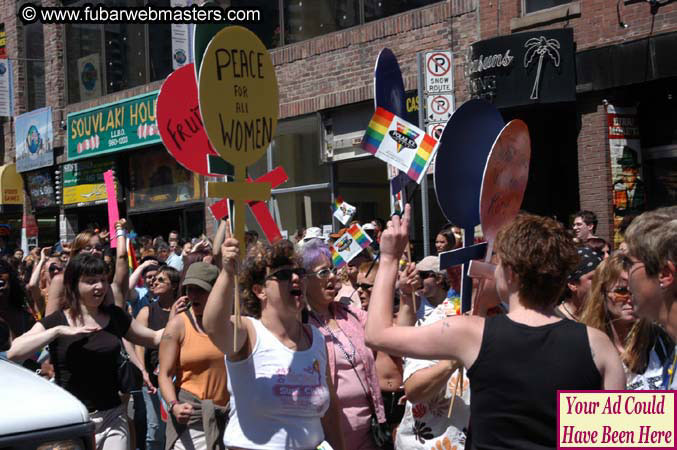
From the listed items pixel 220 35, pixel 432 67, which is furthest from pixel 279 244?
pixel 432 67

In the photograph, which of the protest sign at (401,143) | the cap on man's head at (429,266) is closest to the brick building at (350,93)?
the cap on man's head at (429,266)

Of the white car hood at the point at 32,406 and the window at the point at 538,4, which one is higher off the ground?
the window at the point at 538,4

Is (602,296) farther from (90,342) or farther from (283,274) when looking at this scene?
(90,342)

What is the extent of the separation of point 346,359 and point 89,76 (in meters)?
18.9

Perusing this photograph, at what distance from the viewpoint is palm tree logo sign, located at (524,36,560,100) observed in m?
11.7

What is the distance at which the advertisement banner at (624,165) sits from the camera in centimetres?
1161

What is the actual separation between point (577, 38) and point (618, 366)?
9623mm

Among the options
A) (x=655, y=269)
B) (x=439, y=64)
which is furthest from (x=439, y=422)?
(x=439, y=64)

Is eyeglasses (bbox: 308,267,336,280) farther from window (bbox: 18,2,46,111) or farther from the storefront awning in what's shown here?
the storefront awning

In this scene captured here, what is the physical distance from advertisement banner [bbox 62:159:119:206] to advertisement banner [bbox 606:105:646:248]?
12641 mm

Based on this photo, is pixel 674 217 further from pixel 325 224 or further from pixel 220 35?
pixel 325 224

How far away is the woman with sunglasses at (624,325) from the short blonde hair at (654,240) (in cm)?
66

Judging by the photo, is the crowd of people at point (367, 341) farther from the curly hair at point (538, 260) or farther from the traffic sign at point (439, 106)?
the traffic sign at point (439, 106)

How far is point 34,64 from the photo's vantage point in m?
24.3
